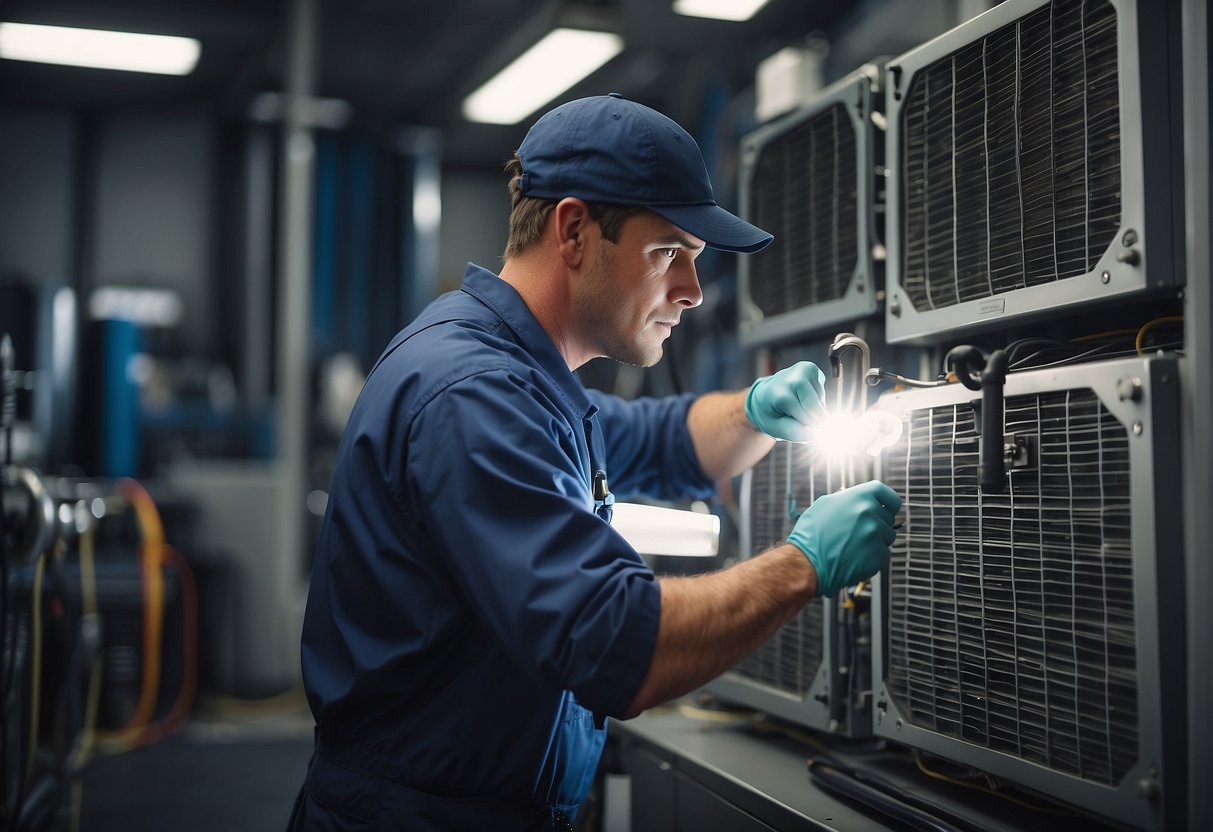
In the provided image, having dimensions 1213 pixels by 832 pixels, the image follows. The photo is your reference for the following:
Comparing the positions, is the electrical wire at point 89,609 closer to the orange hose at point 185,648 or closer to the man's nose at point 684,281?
the orange hose at point 185,648

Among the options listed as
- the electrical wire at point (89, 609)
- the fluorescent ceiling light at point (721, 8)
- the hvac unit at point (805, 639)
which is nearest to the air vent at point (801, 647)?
the hvac unit at point (805, 639)

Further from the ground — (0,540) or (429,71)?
(429,71)

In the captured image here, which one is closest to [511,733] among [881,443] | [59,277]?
[881,443]

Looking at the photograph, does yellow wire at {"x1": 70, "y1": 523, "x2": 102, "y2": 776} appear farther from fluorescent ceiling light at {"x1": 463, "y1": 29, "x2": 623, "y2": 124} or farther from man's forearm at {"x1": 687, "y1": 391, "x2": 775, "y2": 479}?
man's forearm at {"x1": 687, "y1": 391, "x2": 775, "y2": 479}

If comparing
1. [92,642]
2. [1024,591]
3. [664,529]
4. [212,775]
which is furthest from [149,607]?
[1024,591]

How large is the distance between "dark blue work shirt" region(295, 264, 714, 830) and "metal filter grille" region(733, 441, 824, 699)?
35cm

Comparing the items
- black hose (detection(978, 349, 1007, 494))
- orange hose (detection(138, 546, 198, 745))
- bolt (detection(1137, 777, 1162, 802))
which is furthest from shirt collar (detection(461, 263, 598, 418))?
orange hose (detection(138, 546, 198, 745))

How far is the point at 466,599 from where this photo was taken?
1129mm

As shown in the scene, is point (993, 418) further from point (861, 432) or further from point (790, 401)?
point (790, 401)

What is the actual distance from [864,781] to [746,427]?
55 centimetres

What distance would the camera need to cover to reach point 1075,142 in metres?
1.07

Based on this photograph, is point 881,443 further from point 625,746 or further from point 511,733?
point 625,746

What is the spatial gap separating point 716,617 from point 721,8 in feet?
9.86

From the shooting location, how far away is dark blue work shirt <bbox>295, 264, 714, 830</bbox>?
3.32 ft
